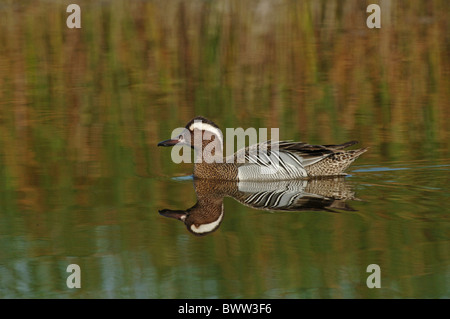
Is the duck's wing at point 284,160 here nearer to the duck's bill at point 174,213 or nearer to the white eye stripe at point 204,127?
the white eye stripe at point 204,127

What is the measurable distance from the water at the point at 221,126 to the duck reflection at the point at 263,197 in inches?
3.7

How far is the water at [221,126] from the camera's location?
6.71 meters

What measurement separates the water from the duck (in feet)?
0.77

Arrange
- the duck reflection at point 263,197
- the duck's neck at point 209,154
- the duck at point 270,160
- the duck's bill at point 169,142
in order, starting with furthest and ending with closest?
the duck's neck at point 209,154 < the duck's bill at point 169,142 < the duck at point 270,160 < the duck reflection at point 263,197

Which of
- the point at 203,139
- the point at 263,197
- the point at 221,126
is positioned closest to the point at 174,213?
the point at 263,197

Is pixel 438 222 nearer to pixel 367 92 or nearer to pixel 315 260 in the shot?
pixel 315 260

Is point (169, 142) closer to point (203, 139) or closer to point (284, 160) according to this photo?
point (203, 139)

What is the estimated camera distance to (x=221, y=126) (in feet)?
40.4

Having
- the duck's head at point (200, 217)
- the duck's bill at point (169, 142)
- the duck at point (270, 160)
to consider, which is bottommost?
the duck's head at point (200, 217)

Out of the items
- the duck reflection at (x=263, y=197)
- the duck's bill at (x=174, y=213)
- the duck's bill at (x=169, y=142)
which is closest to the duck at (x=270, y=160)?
the duck's bill at (x=169, y=142)

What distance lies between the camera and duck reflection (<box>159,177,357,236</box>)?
27.4ft

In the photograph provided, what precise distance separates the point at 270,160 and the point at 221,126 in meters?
2.15

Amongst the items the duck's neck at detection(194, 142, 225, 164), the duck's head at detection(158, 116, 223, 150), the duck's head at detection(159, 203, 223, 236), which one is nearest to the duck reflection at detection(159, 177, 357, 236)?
the duck's head at detection(159, 203, 223, 236)
